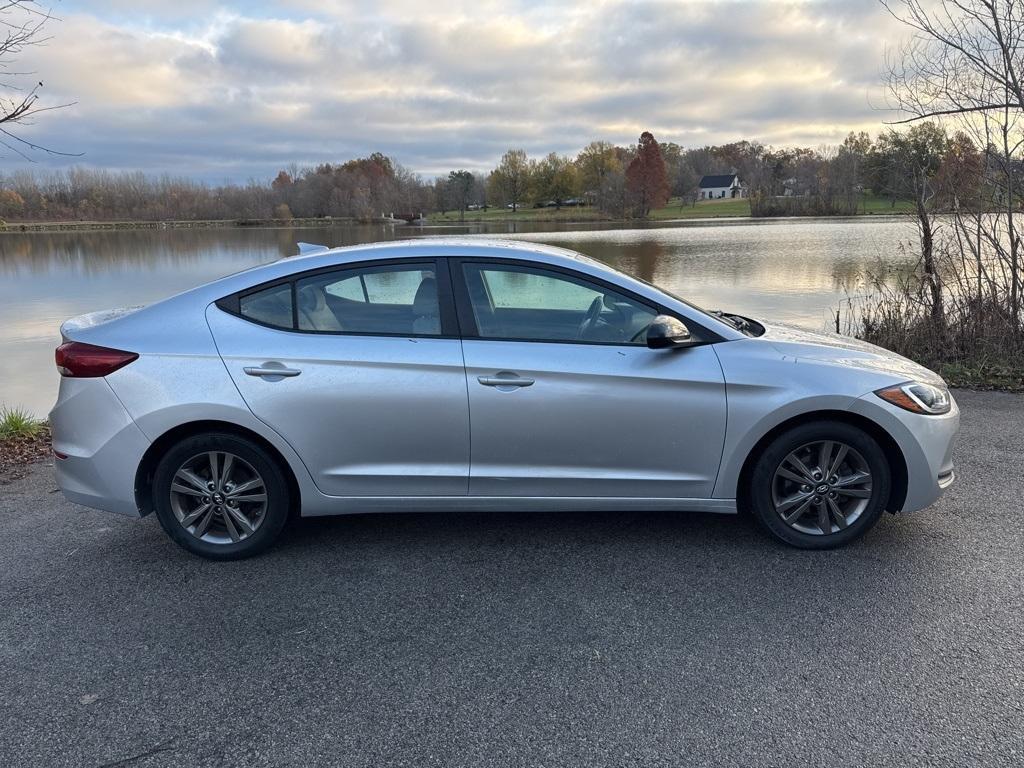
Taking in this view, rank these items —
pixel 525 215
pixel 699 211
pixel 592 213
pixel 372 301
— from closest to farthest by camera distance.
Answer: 1. pixel 372 301
2. pixel 592 213
3. pixel 699 211
4. pixel 525 215

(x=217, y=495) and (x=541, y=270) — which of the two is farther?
(x=541, y=270)

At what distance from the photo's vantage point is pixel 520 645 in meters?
2.95

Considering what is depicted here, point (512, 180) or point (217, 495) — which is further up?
point (512, 180)

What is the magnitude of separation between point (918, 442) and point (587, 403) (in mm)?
1735

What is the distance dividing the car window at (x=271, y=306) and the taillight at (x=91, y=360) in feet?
1.99

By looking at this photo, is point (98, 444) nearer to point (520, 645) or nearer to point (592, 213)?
point (520, 645)

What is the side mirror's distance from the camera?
11.6ft

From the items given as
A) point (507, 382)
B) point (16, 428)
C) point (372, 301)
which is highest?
point (372, 301)

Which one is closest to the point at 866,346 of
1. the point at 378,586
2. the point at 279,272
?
the point at 378,586

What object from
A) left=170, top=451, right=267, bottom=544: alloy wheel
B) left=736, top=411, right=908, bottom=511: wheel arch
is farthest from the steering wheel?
left=170, top=451, right=267, bottom=544: alloy wheel

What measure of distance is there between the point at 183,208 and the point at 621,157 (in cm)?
6395

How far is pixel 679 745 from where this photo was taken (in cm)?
236

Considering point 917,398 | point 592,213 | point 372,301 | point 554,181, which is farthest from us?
point 554,181

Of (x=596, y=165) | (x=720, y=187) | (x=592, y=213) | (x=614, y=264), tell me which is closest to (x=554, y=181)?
(x=596, y=165)
